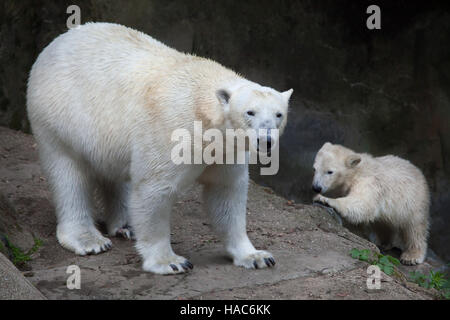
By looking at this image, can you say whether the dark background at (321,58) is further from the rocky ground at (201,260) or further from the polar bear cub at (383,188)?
the rocky ground at (201,260)

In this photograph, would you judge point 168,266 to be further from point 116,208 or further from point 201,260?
point 116,208

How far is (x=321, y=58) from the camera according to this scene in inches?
349

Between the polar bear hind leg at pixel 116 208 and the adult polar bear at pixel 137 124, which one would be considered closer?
the adult polar bear at pixel 137 124

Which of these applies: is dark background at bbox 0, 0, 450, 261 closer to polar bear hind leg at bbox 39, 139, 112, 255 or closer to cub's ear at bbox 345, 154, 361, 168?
cub's ear at bbox 345, 154, 361, 168

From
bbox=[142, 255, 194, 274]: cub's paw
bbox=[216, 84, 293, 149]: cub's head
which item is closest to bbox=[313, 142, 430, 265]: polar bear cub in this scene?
bbox=[142, 255, 194, 274]: cub's paw

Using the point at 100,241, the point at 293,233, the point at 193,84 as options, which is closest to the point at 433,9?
the point at 293,233

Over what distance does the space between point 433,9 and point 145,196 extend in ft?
17.8

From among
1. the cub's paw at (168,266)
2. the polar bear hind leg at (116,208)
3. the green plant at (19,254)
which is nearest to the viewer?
the cub's paw at (168,266)

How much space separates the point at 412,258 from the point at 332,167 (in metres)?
1.62

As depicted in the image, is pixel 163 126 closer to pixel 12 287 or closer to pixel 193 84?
pixel 193 84

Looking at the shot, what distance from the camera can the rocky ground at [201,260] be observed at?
472 cm

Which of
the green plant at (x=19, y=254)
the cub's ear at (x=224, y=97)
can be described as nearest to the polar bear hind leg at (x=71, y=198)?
the green plant at (x=19, y=254)

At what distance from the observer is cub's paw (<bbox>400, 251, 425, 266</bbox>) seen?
8.32 meters

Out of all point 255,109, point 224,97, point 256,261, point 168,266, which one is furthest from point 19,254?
point 255,109
